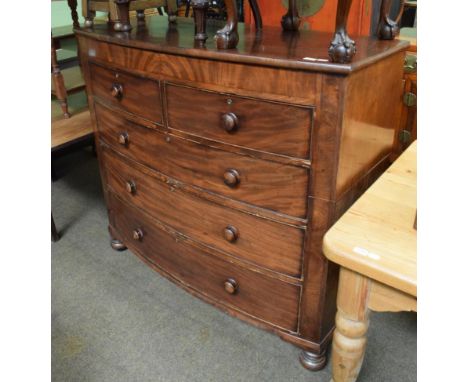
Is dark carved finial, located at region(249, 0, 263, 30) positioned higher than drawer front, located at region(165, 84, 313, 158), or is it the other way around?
dark carved finial, located at region(249, 0, 263, 30)

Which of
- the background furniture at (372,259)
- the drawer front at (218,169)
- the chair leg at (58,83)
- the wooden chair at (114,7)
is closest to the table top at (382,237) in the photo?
the background furniture at (372,259)

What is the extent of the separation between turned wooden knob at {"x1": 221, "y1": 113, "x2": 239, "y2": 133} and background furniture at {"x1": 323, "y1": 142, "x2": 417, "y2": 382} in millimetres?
375

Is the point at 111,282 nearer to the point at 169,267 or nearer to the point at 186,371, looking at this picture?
the point at 169,267

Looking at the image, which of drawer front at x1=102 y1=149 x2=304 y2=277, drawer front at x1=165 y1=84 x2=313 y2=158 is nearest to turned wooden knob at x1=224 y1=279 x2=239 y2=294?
drawer front at x1=102 y1=149 x2=304 y2=277

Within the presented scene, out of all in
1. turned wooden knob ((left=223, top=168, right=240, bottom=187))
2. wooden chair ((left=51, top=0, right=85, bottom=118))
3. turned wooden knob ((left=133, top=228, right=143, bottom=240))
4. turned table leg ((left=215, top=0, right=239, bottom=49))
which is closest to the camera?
turned table leg ((left=215, top=0, right=239, bottom=49))

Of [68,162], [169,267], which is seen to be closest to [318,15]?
[169,267]

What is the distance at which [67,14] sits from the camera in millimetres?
4531

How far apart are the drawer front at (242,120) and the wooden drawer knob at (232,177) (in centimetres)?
9

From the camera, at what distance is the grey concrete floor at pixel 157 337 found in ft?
4.82

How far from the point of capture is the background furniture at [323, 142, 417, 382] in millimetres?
922

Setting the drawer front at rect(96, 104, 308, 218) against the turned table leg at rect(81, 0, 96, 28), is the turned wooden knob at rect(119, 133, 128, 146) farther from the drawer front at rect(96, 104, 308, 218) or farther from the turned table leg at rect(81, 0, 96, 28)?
the turned table leg at rect(81, 0, 96, 28)

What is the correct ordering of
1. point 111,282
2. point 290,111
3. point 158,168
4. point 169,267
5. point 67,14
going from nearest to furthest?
point 290,111
point 158,168
point 169,267
point 111,282
point 67,14

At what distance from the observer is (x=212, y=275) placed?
153 cm
